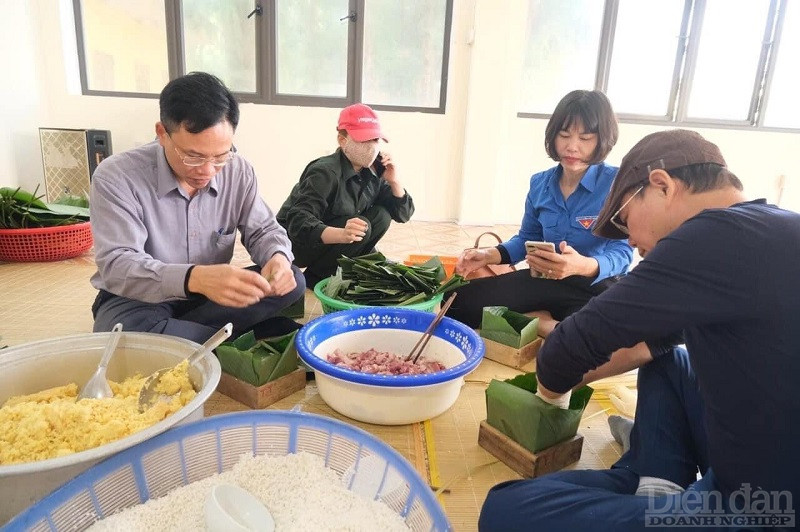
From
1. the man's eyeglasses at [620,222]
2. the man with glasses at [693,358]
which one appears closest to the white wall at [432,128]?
the man's eyeglasses at [620,222]

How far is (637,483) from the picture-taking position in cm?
107

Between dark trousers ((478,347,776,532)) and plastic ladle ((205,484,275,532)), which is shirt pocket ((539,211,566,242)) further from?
plastic ladle ((205,484,275,532))

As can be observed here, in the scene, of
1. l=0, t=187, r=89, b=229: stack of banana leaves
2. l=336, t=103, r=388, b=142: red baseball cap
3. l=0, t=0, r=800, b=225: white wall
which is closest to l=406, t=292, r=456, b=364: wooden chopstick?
l=336, t=103, r=388, b=142: red baseball cap

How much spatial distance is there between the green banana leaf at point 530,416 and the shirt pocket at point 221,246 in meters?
1.03

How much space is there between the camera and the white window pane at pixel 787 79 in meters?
4.94

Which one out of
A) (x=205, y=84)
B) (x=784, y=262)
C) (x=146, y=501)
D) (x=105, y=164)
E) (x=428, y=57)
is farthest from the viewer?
(x=428, y=57)

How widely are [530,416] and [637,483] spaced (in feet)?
→ 0.83

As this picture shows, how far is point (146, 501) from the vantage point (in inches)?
37.6

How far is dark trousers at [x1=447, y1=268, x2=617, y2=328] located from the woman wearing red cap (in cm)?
56

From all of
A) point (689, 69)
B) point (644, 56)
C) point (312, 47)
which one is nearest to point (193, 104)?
point (312, 47)

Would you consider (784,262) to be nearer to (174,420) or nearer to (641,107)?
(174,420)

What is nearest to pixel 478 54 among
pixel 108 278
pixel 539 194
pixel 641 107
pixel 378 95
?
pixel 378 95

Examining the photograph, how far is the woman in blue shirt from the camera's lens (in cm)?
191

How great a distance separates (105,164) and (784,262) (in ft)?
5.46
